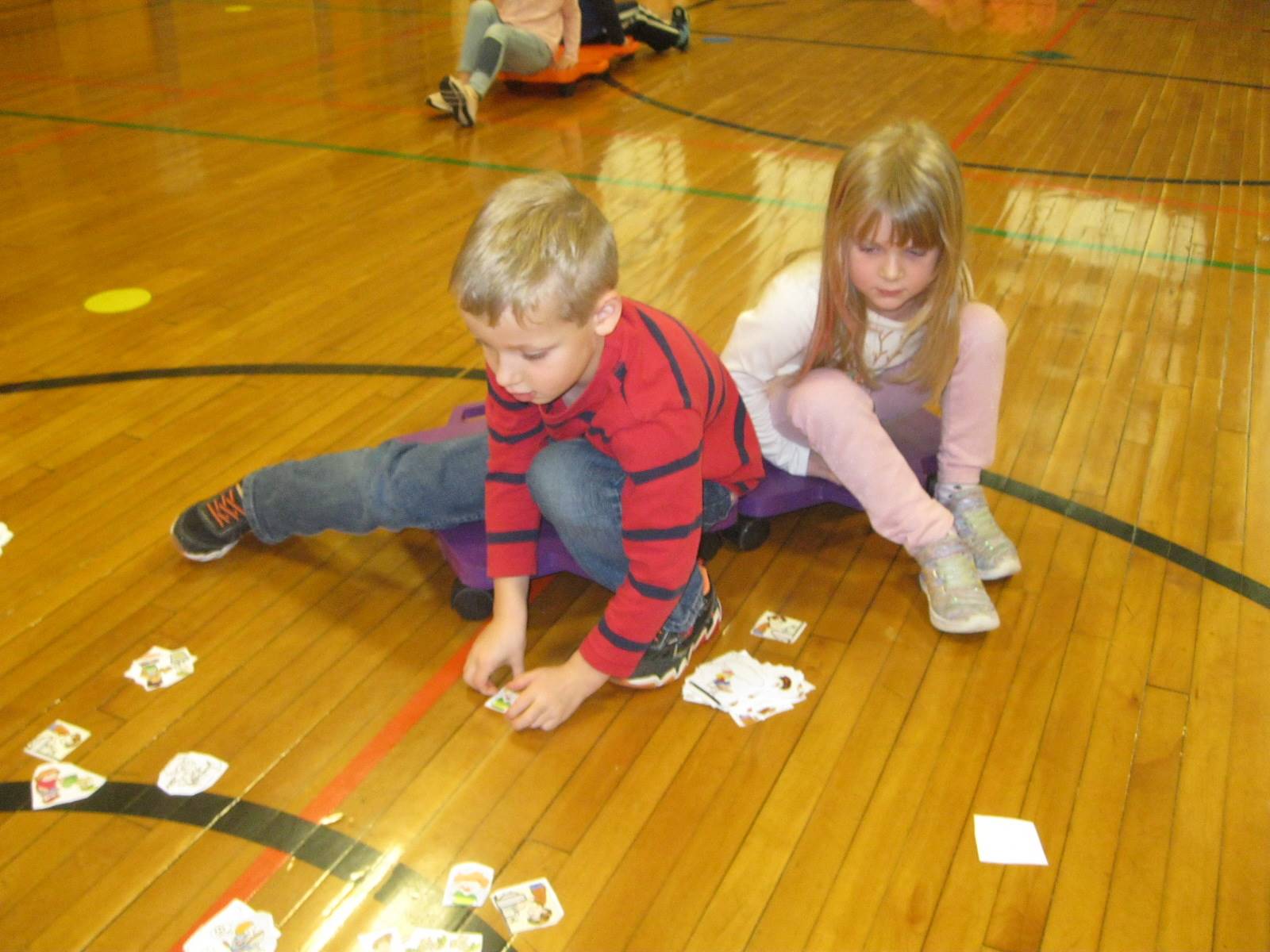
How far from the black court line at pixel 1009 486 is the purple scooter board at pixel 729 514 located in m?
0.24

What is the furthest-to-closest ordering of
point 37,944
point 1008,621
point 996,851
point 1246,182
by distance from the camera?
1. point 1246,182
2. point 1008,621
3. point 996,851
4. point 37,944

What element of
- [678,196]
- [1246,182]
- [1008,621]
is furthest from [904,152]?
[1246,182]

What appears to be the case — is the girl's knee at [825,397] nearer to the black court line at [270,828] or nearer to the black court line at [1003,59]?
the black court line at [270,828]

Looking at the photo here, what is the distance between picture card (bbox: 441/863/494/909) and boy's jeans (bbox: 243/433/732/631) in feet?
1.67

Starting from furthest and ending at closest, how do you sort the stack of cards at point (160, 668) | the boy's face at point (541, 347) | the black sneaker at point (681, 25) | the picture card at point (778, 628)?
the black sneaker at point (681, 25) → the picture card at point (778, 628) → the stack of cards at point (160, 668) → the boy's face at point (541, 347)

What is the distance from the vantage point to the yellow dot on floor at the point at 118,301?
3.14 meters

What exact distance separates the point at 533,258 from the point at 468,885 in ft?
2.77

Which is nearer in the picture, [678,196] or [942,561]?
[942,561]

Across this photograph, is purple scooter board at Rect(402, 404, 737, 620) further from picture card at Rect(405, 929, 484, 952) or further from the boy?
picture card at Rect(405, 929, 484, 952)

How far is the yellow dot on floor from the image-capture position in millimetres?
3145

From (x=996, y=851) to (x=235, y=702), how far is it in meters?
1.18

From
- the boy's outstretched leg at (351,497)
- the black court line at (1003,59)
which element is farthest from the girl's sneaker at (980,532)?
the black court line at (1003,59)

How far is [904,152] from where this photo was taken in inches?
70.2

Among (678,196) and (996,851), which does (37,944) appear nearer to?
(996,851)
